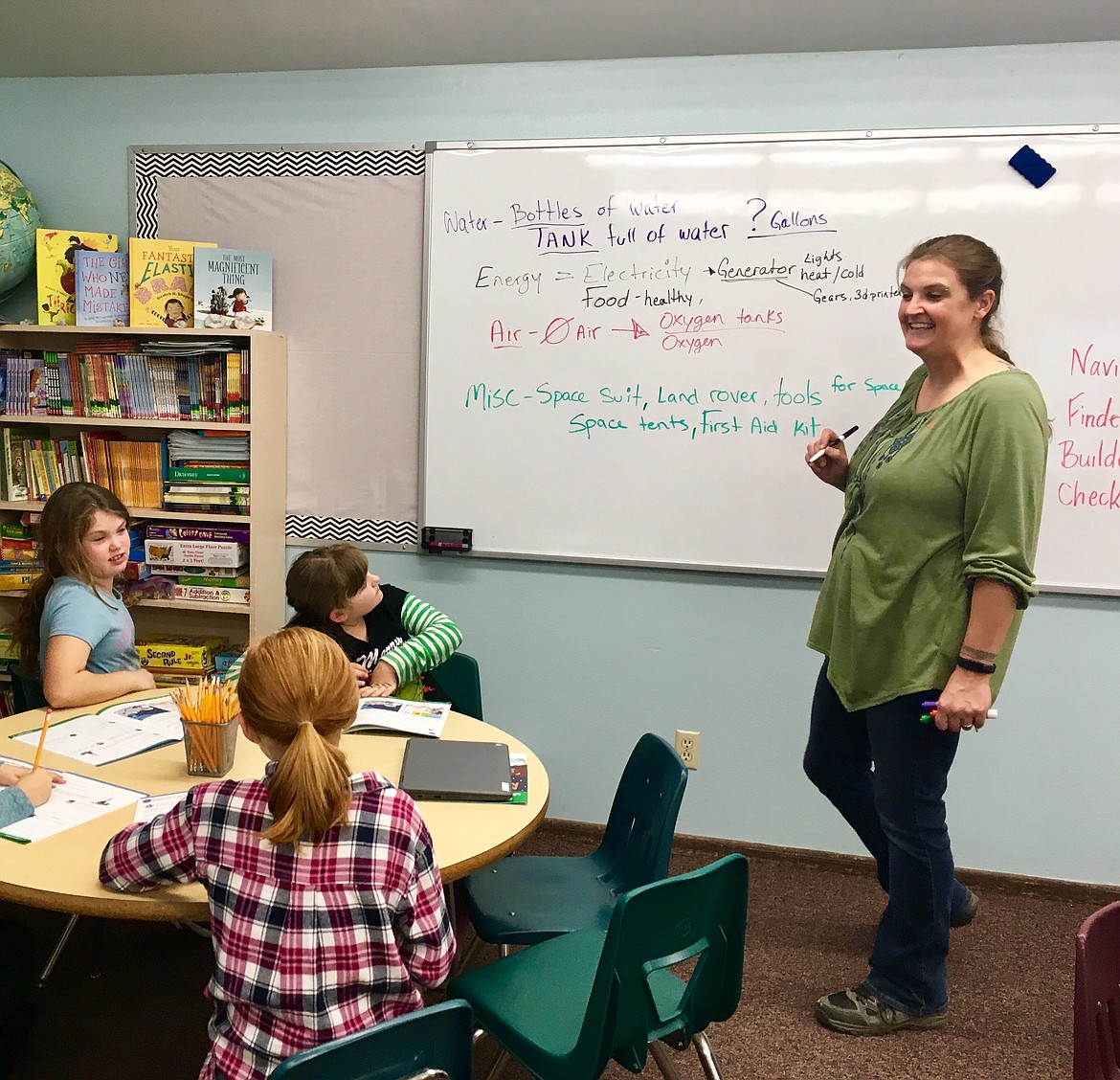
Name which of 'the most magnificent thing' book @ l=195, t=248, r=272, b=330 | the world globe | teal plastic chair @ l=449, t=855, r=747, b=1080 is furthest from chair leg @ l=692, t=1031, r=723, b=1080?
the world globe

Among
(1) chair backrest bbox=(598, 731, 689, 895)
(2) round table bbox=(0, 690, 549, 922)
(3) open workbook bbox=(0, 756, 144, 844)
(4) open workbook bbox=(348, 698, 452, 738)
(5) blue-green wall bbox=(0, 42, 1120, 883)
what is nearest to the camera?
(2) round table bbox=(0, 690, 549, 922)

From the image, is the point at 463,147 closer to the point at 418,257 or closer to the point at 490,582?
the point at 418,257

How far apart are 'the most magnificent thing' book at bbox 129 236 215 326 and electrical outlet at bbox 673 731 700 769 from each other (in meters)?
1.98

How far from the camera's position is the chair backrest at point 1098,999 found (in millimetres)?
1116

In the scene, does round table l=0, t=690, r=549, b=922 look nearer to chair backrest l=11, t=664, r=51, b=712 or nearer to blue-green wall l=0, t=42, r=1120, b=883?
chair backrest l=11, t=664, r=51, b=712

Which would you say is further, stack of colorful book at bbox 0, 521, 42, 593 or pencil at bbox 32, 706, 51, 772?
stack of colorful book at bbox 0, 521, 42, 593

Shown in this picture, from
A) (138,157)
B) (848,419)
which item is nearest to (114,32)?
(138,157)

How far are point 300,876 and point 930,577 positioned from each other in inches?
53.0

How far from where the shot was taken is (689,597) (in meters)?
2.94

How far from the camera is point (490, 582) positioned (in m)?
3.05

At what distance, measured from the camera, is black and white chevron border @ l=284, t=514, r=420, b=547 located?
3068 millimetres

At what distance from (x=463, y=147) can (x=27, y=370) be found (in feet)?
5.05

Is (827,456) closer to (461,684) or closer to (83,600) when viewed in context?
(461,684)

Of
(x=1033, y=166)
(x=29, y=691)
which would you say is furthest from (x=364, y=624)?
(x=1033, y=166)
